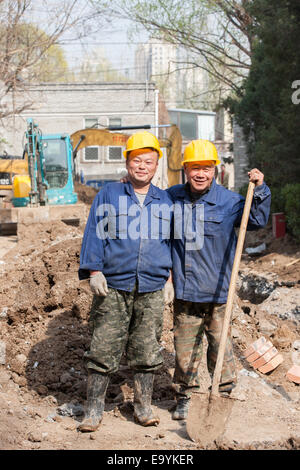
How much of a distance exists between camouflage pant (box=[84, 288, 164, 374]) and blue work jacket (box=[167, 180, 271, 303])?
26 centimetres

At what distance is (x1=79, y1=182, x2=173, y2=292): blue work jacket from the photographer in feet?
14.1

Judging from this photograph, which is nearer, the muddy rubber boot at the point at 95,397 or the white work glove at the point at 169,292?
the muddy rubber boot at the point at 95,397

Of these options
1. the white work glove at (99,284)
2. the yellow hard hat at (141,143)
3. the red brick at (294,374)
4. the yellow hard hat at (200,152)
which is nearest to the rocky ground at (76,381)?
the red brick at (294,374)

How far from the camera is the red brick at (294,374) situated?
5.66 meters

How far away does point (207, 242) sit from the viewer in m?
4.46

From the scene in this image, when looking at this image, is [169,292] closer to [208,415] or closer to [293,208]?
[208,415]

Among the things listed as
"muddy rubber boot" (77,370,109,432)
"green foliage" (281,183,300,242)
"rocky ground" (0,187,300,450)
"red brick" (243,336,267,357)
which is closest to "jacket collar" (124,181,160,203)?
"rocky ground" (0,187,300,450)

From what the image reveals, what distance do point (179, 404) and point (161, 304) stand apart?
79cm

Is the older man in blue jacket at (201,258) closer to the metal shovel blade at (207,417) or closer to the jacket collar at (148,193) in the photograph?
the jacket collar at (148,193)

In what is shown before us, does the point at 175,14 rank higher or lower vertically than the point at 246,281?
higher

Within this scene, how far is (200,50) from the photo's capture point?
22.6m
